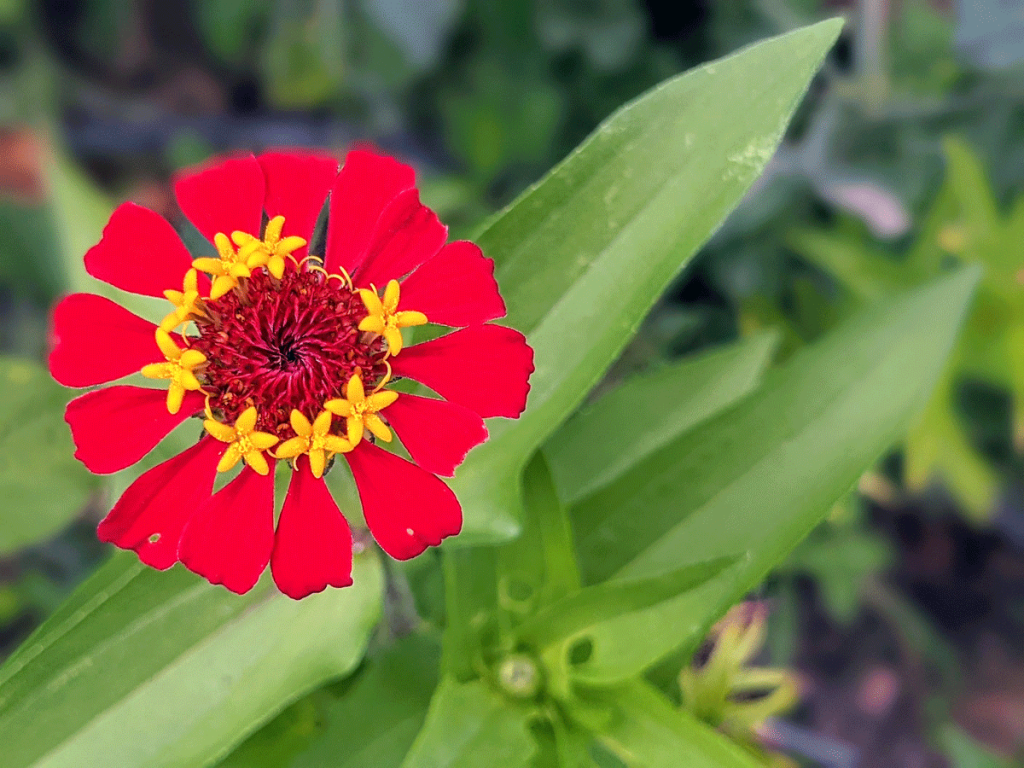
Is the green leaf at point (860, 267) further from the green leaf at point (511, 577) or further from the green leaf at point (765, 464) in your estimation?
the green leaf at point (511, 577)

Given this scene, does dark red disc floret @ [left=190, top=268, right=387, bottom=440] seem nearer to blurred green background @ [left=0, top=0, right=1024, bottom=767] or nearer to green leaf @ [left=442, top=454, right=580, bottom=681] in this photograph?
green leaf @ [left=442, top=454, right=580, bottom=681]

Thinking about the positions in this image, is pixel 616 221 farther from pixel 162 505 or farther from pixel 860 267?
pixel 860 267

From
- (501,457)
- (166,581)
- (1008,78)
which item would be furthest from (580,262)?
(1008,78)

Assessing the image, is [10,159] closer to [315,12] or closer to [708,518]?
[315,12]

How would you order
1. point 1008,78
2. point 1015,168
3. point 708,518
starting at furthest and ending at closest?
point 1015,168 → point 1008,78 → point 708,518

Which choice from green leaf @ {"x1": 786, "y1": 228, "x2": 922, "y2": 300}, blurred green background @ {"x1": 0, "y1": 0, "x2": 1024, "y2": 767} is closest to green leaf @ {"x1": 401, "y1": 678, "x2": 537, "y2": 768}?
blurred green background @ {"x1": 0, "y1": 0, "x2": 1024, "y2": 767}

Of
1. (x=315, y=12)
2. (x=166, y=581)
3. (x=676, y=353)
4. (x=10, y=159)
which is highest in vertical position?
(x=315, y=12)
